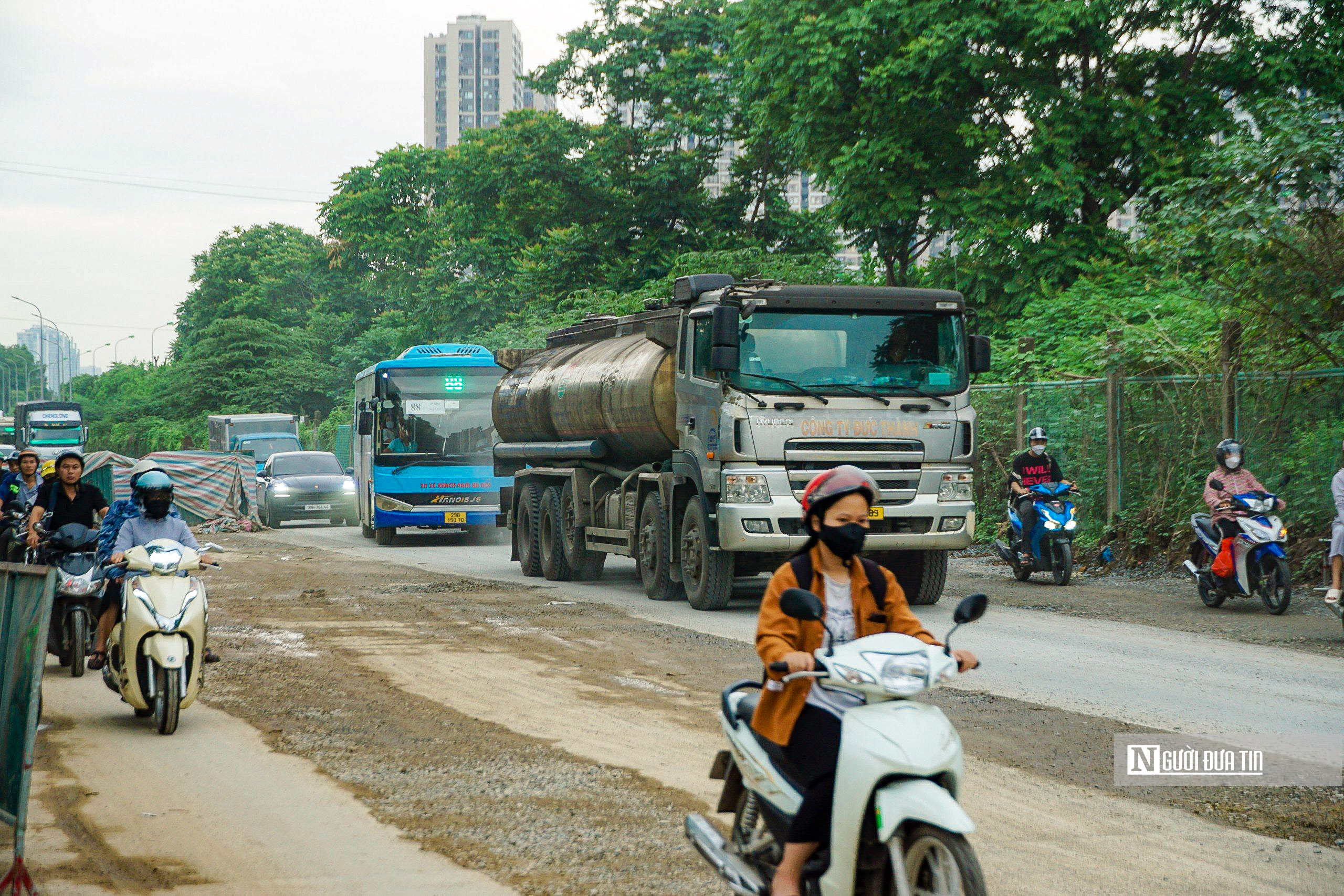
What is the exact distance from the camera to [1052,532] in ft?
52.7

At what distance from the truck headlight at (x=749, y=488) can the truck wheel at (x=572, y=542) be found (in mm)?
4459

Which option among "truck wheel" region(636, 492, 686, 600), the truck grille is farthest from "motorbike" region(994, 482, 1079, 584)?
"truck wheel" region(636, 492, 686, 600)

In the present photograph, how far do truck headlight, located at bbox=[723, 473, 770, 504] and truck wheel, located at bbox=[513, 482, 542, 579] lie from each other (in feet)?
18.8

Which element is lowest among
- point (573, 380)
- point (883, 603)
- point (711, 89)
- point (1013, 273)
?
point (883, 603)

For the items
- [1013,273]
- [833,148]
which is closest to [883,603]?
[1013,273]

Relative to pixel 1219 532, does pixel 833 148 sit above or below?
above

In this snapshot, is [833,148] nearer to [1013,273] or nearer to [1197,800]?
[1013,273]

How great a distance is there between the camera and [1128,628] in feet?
40.5

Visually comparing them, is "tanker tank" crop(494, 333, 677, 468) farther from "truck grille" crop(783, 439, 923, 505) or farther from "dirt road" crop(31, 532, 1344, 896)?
"dirt road" crop(31, 532, 1344, 896)

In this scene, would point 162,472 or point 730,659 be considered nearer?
point 162,472

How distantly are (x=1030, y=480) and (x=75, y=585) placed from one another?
1034 centimetres

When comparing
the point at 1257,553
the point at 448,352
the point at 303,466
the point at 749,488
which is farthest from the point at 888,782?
the point at 303,466

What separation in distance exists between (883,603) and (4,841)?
3395 millimetres

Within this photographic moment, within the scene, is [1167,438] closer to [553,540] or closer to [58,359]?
[553,540]
